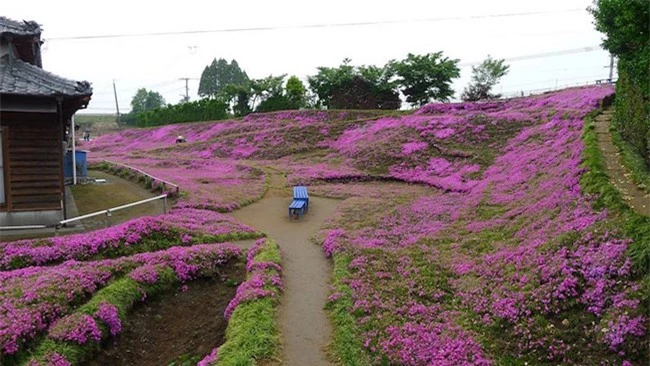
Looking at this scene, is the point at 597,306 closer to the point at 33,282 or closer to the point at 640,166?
the point at 640,166

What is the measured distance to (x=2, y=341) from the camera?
824 cm

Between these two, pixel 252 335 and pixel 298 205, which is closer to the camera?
pixel 252 335

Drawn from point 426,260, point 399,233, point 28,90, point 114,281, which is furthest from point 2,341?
point 399,233

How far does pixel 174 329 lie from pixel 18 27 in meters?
13.6

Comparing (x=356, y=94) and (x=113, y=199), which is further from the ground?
(x=356, y=94)

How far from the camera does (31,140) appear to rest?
48.4ft

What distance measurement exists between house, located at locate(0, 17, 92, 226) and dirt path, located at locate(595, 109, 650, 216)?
14.7m

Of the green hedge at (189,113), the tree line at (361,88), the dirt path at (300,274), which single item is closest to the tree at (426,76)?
the tree line at (361,88)

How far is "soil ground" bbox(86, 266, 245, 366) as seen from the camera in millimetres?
9242

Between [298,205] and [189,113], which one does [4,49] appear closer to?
[298,205]

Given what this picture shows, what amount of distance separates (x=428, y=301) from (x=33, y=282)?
29.4 feet

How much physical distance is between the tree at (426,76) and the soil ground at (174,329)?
1746 inches

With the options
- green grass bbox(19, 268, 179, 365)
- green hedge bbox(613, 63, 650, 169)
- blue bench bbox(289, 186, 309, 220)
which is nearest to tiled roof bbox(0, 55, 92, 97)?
green grass bbox(19, 268, 179, 365)

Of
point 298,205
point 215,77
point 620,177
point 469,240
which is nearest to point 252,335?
point 469,240
